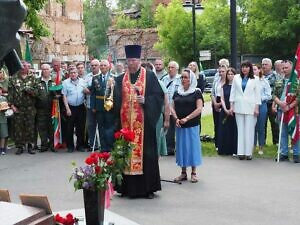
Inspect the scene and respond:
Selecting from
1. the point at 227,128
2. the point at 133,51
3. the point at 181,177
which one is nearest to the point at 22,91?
the point at 227,128

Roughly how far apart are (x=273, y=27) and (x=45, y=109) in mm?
25943

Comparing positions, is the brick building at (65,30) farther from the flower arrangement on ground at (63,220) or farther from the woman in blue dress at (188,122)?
the flower arrangement on ground at (63,220)

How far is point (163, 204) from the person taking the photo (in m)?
7.54

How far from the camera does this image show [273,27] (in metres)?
35.8

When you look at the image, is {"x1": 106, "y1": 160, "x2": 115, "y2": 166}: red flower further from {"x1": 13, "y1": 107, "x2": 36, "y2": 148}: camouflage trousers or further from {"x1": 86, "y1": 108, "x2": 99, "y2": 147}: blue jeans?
{"x1": 13, "y1": 107, "x2": 36, "y2": 148}: camouflage trousers

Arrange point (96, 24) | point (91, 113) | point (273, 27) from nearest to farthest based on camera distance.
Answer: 1. point (91, 113)
2. point (273, 27)
3. point (96, 24)

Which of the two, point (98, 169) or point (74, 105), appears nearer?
point (98, 169)

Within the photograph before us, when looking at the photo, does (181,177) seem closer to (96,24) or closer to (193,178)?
(193,178)

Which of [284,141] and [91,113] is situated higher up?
[91,113]

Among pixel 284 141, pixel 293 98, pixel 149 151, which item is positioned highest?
pixel 293 98

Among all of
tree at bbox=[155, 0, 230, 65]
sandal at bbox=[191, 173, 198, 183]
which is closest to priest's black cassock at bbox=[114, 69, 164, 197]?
sandal at bbox=[191, 173, 198, 183]

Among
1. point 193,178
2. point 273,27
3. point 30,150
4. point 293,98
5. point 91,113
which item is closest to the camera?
point 193,178

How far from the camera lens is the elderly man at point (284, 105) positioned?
10.6 meters

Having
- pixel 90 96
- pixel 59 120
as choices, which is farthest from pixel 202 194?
pixel 59 120
